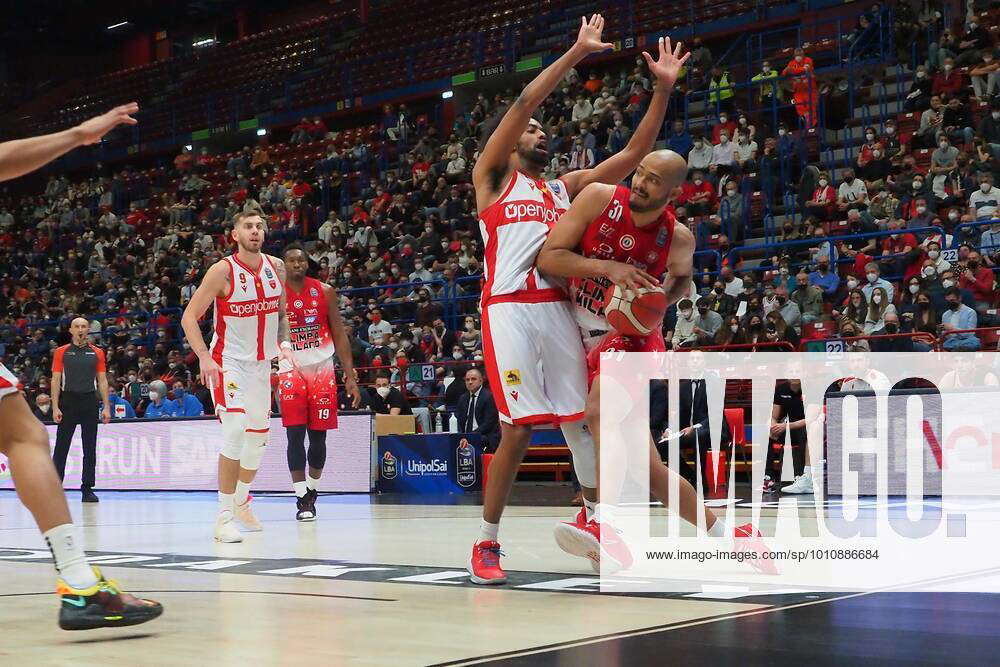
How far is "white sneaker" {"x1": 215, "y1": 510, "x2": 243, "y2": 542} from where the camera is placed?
738 centimetres

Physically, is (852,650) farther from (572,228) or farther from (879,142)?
(879,142)

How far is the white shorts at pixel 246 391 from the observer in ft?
26.2

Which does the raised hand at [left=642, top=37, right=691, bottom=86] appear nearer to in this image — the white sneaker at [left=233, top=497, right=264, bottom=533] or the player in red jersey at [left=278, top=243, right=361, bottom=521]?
the white sneaker at [left=233, top=497, right=264, bottom=533]

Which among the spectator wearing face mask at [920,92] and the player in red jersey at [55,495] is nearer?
the player in red jersey at [55,495]

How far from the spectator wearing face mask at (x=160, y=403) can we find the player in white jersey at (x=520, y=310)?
13.5m

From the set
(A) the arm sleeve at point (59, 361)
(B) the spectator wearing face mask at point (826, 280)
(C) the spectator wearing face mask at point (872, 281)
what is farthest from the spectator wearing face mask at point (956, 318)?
(A) the arm sleeve at point (59, 361)

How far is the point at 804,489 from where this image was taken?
11125mm

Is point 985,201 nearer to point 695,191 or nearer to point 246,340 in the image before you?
point 695,191

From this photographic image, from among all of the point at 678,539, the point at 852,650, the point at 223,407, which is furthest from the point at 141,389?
the point at 852,650

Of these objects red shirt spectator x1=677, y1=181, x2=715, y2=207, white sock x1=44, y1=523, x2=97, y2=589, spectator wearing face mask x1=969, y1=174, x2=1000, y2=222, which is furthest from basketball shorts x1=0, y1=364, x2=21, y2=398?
red shirt spectator x1=677, y1=181, x2=715, y2=207

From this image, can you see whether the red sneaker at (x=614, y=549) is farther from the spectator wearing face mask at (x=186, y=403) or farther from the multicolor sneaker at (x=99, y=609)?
the spectator wearing face mask at (x=186, y=403)

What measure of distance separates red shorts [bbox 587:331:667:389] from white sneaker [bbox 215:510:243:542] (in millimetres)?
3288

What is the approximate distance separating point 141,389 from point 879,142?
490 inches

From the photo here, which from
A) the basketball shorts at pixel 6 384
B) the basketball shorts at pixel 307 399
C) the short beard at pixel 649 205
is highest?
the short beard at pixel 649 205
